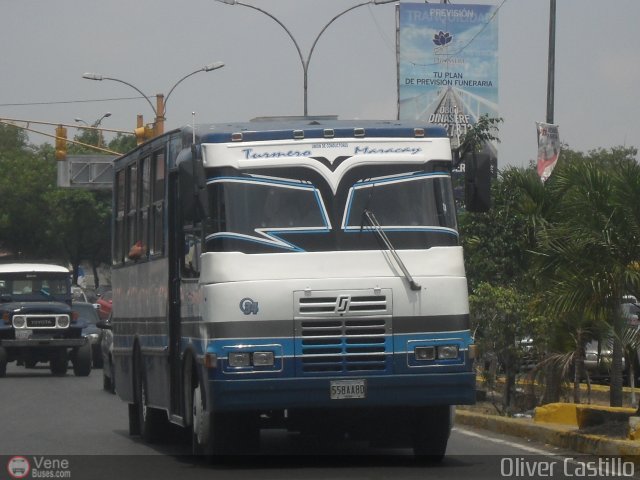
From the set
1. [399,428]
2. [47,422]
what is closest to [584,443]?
[399,428]

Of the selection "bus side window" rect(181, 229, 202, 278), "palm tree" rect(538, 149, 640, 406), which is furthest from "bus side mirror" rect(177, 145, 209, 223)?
"palm tree" rect(538, 149, 640, 406)

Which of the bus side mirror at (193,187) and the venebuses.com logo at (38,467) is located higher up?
the bus side mirror at (193,187)

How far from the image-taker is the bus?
12734 mm

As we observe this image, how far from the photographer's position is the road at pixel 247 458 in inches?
501

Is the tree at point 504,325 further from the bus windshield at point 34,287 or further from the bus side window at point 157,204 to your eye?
the bus windshield at point 34,287

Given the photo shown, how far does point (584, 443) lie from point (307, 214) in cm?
337

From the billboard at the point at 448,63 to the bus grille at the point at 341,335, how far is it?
83.9 feet

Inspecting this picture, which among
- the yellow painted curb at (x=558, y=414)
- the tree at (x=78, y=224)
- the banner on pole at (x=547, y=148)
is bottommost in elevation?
the yellow painted curb at (x=558, y=414)

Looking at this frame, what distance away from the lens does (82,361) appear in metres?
32.7

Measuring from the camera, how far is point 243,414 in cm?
1327

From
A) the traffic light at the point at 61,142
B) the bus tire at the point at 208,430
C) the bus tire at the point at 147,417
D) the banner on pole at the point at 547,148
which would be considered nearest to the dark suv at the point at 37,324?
the traffic light at the point at 61,142

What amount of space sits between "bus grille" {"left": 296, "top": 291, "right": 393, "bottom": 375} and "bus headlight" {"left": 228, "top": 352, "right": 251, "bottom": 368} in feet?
1.39

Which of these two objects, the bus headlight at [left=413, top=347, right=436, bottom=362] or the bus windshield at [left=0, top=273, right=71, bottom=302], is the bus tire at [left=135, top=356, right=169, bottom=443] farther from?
the bus windshield at [left=0, top=273, right=71, bottom=302]

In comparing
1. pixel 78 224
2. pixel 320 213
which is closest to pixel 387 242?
pixel 320 213
